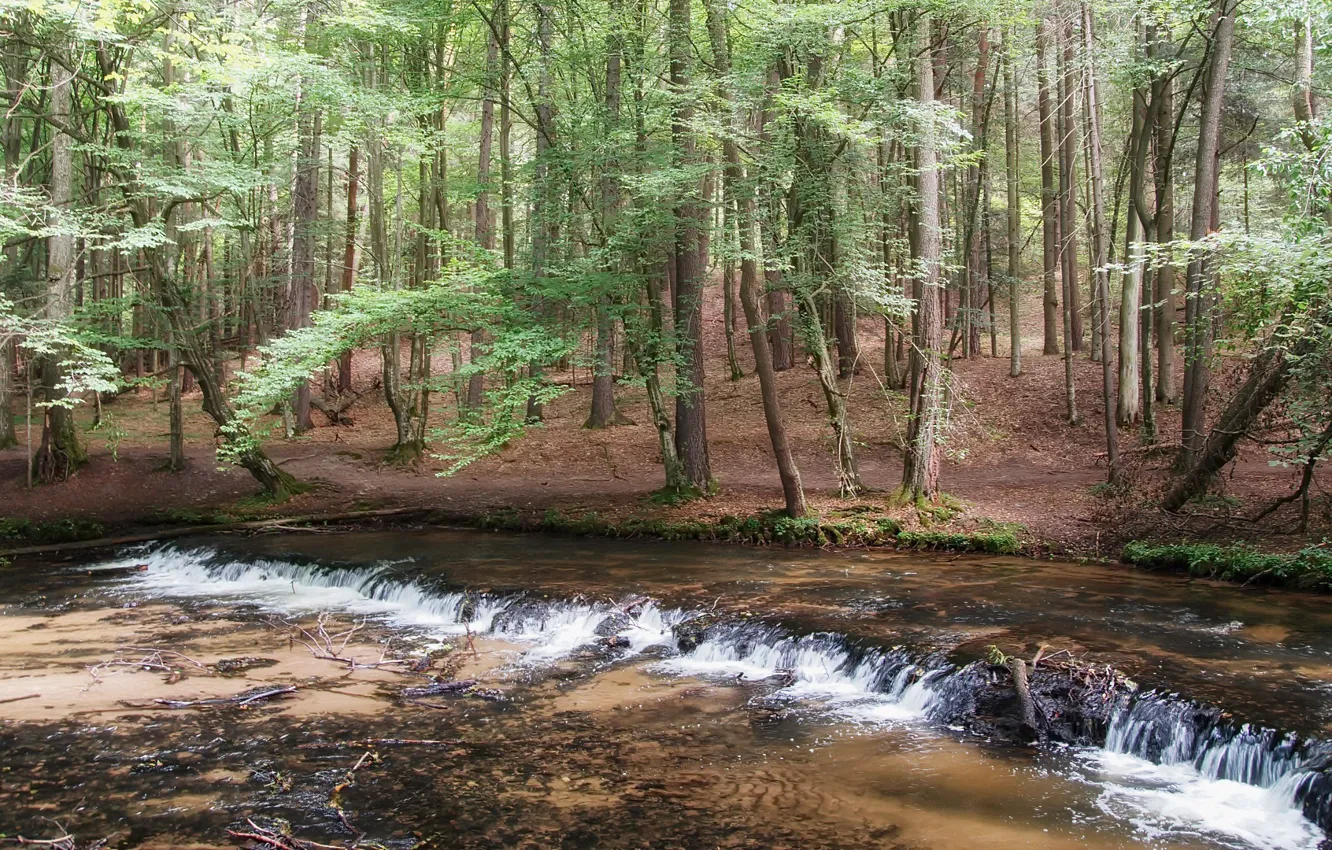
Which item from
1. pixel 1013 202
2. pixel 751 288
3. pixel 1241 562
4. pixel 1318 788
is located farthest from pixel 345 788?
pixel 1013 202

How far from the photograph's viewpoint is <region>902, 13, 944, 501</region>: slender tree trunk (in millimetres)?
13047

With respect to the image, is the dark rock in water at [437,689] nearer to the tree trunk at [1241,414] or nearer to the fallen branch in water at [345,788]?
the fallen branch in water at [345,788]

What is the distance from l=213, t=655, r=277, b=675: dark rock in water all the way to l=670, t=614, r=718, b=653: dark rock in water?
4.10 meters

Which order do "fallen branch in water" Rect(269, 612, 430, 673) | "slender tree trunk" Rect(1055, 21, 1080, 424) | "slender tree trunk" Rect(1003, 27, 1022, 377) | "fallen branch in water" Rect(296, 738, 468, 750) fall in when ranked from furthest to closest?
"slender tree trunk" Rect(1003, 27, 1022, 377), "slender tree trunk" Rect(1055, 21, 1080, 424), "fallen branch in water" Rect(269, 612, 430, 673), "fallen branch in water" Rect(296, 738, 468, 750)

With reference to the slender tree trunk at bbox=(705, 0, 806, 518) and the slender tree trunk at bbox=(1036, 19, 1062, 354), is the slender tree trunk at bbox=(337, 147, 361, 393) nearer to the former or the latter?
the slender tree trunk at bbox=(705, 0, 806, 518)

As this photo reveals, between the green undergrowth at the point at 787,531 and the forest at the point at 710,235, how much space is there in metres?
0.43

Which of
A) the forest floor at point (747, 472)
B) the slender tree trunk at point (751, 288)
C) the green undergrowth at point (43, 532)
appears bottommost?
the green undergrowth at point (43, 532)

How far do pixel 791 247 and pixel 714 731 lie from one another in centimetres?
802

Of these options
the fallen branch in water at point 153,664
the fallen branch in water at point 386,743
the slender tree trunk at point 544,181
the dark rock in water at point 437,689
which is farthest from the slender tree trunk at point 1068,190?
the fallen branch in water at point 153,664

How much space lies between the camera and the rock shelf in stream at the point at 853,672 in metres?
6.30

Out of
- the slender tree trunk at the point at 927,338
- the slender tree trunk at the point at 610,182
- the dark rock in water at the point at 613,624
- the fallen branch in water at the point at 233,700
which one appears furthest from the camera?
the slender tree trunk at the point at 610,182

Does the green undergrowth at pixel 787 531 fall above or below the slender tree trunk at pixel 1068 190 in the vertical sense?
below

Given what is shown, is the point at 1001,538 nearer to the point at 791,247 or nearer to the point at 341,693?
the point at 791,247

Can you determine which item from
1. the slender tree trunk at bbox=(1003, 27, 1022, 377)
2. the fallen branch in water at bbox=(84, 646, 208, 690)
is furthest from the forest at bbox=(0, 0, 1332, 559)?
the fallen branch in water at bbox=(84, 646, 208, 690)
